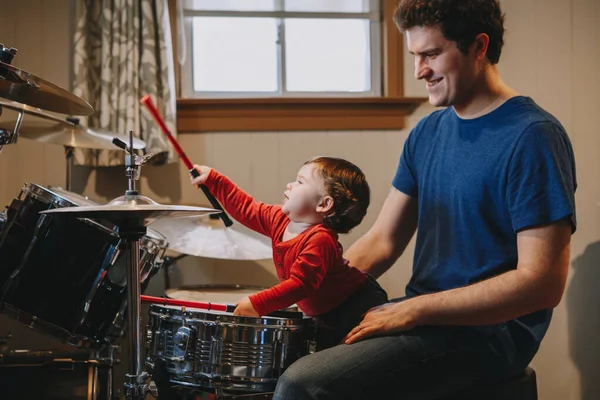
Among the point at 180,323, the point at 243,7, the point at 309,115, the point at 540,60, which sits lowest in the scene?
the point at 180,323

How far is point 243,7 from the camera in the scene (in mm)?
2803

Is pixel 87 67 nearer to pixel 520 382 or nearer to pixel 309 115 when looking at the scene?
pixel 309 115

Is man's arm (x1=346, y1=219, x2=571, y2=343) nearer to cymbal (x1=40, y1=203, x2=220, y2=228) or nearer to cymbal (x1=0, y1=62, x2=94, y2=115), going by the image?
cymbal (x1=40, y1=203, x2=220, y2=228)

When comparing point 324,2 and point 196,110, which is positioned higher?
point 324,2

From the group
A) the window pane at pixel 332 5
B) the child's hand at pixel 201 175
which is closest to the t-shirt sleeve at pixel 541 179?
the child's hand at pixel 201 175

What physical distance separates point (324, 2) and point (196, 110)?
2.31ft

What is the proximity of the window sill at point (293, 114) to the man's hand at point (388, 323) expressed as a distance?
141 cm

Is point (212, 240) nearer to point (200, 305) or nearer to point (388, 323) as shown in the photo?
point (200, 305)

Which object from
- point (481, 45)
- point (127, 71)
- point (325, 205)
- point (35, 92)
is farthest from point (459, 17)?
point (127, 71)

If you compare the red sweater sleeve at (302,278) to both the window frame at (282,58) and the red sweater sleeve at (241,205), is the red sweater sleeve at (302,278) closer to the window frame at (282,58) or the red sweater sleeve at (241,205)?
the red sweater sleeve at (241,205)

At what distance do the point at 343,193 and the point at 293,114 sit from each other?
3.79ft

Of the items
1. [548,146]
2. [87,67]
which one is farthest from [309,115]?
[548,146]

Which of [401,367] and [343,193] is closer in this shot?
[401,367]

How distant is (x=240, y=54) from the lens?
2836 millimetres
